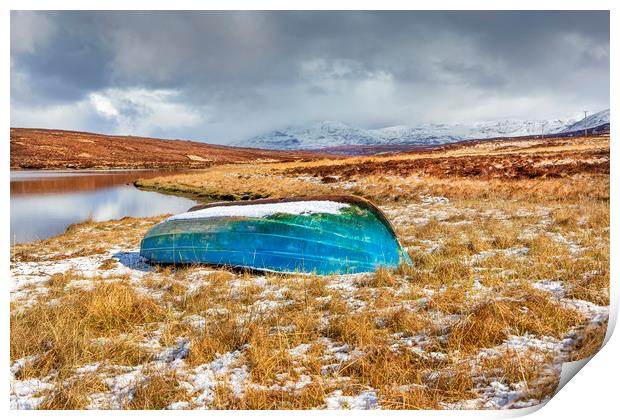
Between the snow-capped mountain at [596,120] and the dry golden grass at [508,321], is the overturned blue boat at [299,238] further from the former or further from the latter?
the snow-capped mountain at [596,120]

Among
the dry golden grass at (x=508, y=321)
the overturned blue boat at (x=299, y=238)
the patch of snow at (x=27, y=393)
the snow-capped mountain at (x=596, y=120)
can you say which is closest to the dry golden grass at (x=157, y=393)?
the patch of snow at (x=27, y=393)

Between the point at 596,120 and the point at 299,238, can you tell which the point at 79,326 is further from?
the point at 596,120

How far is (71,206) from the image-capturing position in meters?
19.5

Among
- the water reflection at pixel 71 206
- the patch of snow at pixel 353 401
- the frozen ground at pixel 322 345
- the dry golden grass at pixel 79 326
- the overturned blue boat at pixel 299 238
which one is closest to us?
the patch of snow at pixel 353 401

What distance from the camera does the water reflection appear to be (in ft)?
46.8

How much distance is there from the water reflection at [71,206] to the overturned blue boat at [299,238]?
865 cm

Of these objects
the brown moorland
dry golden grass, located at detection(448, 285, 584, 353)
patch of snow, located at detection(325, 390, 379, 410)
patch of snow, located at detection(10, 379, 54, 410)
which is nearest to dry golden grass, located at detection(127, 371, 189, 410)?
patch of snow, located at detection(10, 379, 54, 410)

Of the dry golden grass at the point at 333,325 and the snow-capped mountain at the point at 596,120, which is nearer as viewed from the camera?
the dry golden grass at the point at 333,325

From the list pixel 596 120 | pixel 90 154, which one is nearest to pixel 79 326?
pixel 90 154

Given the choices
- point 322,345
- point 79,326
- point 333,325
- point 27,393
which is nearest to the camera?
point 27,393

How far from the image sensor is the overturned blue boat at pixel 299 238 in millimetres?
5906

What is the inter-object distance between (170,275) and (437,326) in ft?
14.0

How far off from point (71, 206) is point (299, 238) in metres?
18.0

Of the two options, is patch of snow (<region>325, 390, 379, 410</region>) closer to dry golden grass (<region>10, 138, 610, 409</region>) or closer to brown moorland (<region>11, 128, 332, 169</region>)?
dry golden grass (<region>10, 138, 610, 409</region>)
